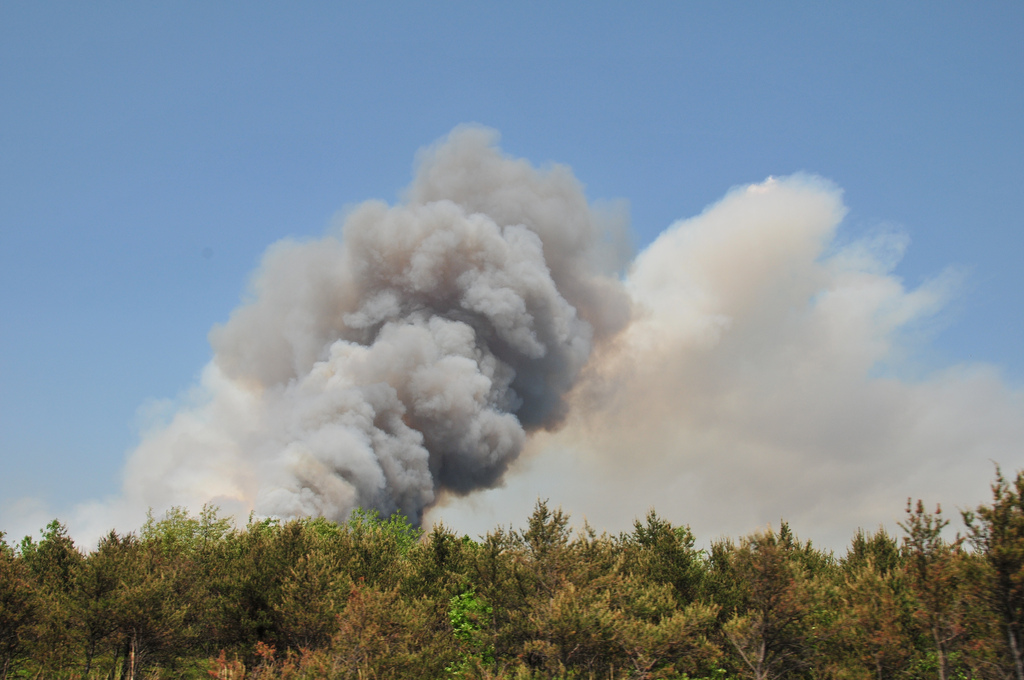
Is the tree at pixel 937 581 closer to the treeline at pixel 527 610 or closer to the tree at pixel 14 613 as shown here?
the treeline at pixel 527 610

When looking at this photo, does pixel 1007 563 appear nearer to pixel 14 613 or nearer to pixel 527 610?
pixel 527 610

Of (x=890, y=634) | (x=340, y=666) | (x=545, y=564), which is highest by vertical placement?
(x=545, y=564)

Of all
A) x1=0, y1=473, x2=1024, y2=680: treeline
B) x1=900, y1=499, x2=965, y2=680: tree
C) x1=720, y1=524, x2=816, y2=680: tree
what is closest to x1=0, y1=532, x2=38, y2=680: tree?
x1=0, y1=473, x2=1024, y2=680: treeline

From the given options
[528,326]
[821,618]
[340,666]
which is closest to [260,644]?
[340,666]

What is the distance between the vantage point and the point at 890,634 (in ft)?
83.1

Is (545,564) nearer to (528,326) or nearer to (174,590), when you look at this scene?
(174,590)

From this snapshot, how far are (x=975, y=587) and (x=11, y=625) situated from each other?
36.0m

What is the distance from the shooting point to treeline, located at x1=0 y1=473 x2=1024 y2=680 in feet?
79.1

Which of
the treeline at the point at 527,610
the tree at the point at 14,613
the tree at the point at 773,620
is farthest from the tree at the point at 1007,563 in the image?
the tree at the point at 14,613

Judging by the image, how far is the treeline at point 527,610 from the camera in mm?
24109

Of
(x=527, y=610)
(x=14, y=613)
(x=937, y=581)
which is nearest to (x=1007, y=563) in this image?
(x=937, y=581)

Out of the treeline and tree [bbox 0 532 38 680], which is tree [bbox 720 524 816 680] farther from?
tree [bbox 0 532 38 680]

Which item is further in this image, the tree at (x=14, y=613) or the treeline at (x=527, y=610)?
the tree at (x=14, y=613)

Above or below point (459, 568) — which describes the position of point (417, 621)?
below
